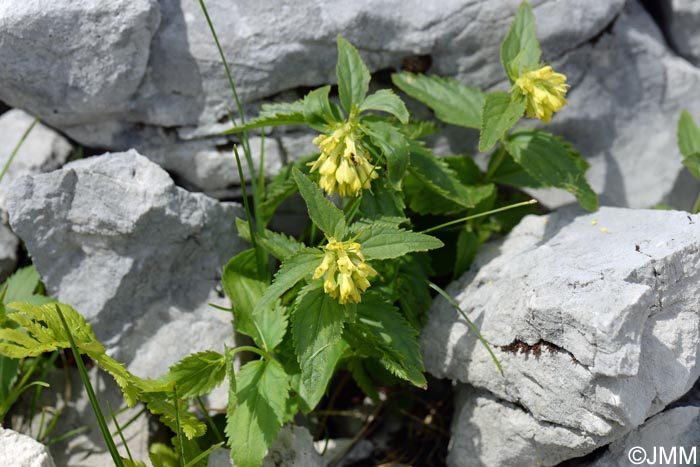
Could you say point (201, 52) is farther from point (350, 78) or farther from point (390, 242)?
point (390, 242)

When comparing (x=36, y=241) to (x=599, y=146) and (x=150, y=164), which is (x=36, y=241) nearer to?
(x=150, y=164)

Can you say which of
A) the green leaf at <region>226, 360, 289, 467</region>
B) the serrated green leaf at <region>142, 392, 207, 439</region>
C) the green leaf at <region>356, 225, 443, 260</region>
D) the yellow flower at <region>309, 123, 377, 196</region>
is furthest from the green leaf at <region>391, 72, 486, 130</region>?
the serrated green leaf at <region>142, 392, 207, 439</region>

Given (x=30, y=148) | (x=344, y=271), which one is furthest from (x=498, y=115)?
(x=30, y=148)

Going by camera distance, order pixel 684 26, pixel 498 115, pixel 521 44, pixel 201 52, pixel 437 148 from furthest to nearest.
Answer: pixel 684 26 → pixel 437 148 → pixel 201 52 → pixel 521 44 → pixel 498 115

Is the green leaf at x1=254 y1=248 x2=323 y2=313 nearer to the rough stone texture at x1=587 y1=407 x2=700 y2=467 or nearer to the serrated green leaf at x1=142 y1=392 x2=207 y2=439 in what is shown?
the serrated green leaf at x1=142 y1=392 x2=207 y2=439

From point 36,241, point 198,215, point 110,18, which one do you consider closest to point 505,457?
point 198,215
